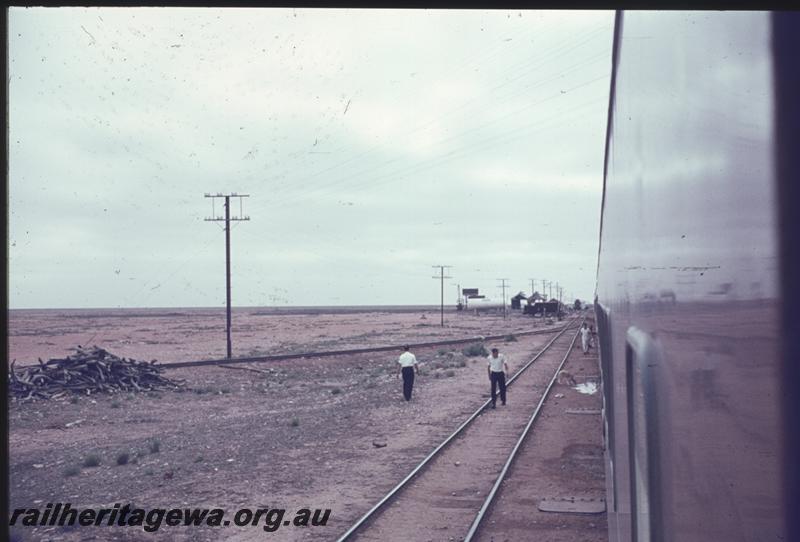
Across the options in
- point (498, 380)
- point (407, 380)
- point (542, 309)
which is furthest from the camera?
point (542, 309)

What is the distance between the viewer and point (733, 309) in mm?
1096

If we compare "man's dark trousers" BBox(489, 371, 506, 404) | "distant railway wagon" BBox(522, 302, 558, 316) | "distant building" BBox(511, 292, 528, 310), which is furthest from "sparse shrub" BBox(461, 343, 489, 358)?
"distant building" BBox(511, 292, 528, 310)

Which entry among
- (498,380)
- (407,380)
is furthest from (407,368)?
(498,380)

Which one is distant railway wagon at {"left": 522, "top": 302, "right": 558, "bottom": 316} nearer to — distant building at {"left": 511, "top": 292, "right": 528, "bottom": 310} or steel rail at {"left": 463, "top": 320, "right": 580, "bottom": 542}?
distant building at {"left": 511, "top": 292, "right": 528, "bottom": 310}

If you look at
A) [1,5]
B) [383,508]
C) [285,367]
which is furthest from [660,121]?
[285,367]

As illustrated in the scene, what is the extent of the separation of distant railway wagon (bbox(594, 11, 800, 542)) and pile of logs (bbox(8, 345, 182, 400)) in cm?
2510

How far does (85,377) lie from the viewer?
2584 centimetres

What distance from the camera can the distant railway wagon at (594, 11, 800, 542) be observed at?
902 mm

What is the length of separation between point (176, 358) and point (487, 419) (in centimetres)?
2662

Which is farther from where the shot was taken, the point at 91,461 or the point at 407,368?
the point at 407,368

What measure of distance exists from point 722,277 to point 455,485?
10.9m

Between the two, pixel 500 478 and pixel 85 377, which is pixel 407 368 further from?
pixel 85 377

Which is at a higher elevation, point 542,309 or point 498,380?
point 542,309

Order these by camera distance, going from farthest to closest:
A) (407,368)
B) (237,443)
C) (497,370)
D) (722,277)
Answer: (407,368) → (497,370) → (237,443) → (722,277)
